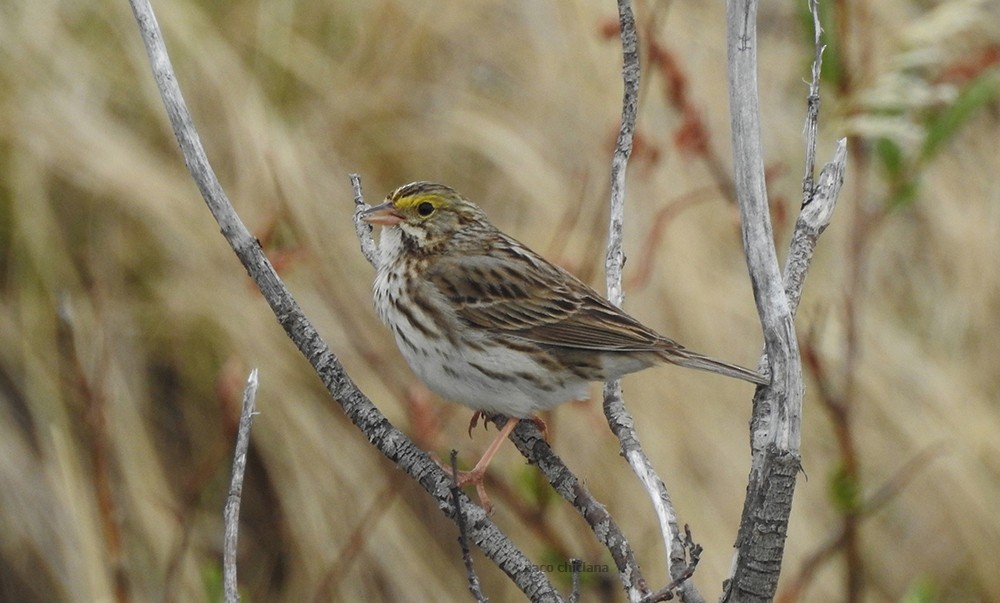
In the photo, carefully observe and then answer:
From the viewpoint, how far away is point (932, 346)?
5406 mm

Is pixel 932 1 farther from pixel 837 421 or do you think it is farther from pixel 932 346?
pixel 837 421

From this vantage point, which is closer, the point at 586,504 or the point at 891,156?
the point at 586,504

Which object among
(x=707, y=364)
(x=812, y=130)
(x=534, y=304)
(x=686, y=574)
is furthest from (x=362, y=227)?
(x=686, y=574)

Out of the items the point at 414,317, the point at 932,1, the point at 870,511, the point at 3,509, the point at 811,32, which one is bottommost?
Result: the point at 3,509

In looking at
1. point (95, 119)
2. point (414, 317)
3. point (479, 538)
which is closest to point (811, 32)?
point (414, 317)

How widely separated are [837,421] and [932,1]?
11.8ft

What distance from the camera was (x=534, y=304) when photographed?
335 cm

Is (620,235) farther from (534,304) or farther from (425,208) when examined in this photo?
(425,208)

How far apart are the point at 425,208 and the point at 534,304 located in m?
0.41

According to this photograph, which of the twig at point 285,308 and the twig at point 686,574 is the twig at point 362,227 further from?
the twig at point 686,574

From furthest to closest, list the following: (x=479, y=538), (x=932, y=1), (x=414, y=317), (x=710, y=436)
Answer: (x=932, y=1), (x=710, y=436), (x=414, y=317), (x=479, y=538)

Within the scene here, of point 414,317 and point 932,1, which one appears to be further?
point 932,1

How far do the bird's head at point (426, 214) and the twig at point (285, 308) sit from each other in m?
1.03

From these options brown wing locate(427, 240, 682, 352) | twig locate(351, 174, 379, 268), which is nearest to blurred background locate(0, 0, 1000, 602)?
brown wing locate(427, 240, 682, 352)
